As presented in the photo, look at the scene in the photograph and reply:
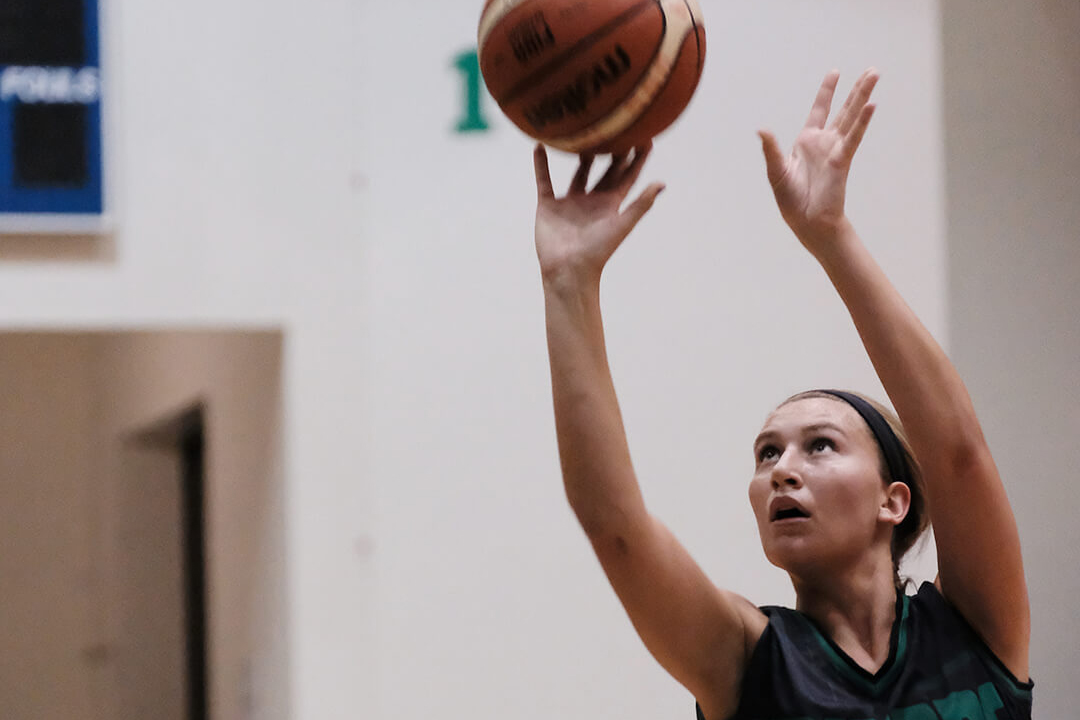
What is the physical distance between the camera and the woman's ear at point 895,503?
1607 mm

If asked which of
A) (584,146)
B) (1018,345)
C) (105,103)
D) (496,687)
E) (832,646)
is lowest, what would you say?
(496,687)

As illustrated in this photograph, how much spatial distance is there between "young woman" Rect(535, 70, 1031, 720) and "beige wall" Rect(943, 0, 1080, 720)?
2.25m

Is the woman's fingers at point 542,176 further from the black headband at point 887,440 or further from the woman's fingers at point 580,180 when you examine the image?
the black headband at point 887,440

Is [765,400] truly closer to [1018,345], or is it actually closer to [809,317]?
[809,317]

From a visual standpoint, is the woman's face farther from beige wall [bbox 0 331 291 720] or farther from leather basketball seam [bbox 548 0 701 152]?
beige wall [bbox 0 331 291 720]

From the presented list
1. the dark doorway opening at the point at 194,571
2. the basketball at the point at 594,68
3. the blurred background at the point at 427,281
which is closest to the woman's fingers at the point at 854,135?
the basketball at the point at 594,68

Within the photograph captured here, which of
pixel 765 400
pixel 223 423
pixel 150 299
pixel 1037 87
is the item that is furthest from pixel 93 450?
pixel 1037 87

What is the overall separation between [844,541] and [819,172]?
0.43 meters

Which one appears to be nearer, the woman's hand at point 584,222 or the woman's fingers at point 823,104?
the woman's hand at point 584,222

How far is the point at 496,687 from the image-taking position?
3.07m

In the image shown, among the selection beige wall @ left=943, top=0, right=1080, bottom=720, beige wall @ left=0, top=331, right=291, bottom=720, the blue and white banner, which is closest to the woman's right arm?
the blue and white banner

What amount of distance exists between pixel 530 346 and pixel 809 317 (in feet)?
2.25

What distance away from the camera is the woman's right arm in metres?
1.32

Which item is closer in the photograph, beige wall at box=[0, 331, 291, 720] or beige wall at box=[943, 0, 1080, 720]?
beige wall at box=[943, 0, 1080, 720]
